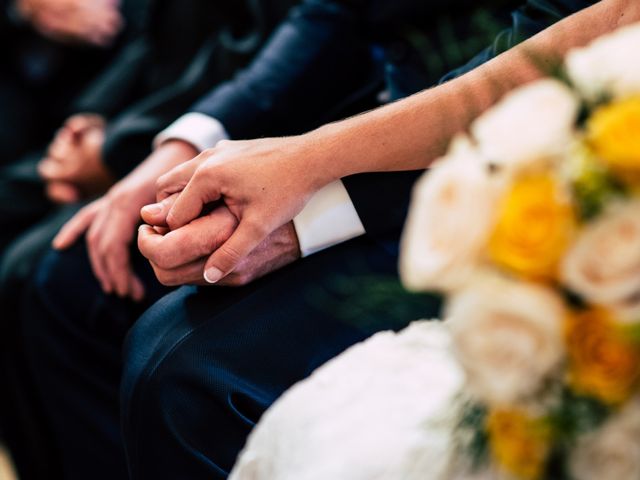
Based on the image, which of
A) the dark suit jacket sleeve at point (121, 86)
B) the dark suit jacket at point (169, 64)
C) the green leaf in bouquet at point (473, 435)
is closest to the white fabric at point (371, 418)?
the green leaf in bouquet at point (473, 435)

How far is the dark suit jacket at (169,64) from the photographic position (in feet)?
4.66

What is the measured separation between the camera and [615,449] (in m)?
0.44

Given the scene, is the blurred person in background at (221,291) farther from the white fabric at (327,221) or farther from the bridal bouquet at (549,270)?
the bridal bouquet at (549,270)

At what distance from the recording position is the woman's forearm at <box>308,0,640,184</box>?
0.76 meters

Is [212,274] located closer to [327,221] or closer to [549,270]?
[327,221]

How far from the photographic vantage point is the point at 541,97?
461 mm

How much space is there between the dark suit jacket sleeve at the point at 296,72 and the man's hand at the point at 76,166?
40cm

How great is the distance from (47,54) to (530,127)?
1.71 metres

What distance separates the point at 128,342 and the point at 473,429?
0.56 m

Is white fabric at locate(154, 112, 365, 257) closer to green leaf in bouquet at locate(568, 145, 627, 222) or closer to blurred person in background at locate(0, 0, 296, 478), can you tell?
blurred person in background at locate(0, 0, 296, 478)

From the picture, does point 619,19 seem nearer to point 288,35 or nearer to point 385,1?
point 385,1

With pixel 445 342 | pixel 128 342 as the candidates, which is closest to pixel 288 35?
pixel 128 342

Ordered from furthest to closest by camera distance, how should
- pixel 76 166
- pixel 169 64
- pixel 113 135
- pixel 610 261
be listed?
pixel 169 64, pixel 76 166, pixel 113 135, pixel 610 261

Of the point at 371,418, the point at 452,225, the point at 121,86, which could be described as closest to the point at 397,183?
the point at 371,418
